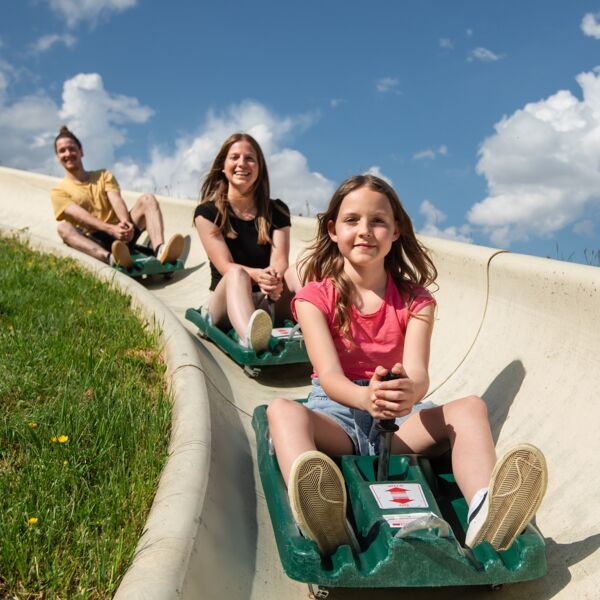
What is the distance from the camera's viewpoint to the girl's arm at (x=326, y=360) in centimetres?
224

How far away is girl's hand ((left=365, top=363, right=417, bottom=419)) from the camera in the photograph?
204 centimetres

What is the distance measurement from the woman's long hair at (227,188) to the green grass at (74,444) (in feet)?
3.06

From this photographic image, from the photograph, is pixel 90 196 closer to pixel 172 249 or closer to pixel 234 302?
pixel 172 249

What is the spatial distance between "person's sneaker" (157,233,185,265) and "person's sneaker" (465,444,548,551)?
4903 mm

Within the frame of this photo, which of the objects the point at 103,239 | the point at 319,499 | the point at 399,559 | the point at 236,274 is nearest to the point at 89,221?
the point at 103,239

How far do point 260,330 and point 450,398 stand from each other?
1054 millimetres

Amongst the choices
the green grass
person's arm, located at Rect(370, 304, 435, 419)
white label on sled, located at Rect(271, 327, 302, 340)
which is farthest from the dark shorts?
person's arm, located at Rect(370, 304, 435, 419)

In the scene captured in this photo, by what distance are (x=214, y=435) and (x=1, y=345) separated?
1395 mm

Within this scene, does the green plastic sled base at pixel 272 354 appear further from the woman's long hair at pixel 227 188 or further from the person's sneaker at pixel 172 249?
the person's sneaker at pixel 172 249

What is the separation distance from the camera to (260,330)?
12.4 feet

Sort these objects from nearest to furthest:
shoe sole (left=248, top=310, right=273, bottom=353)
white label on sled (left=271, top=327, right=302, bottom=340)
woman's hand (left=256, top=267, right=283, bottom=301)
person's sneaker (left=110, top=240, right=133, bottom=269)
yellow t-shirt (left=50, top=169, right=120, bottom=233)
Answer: shoe sole (left=248, top=310, right=273, bottom=353)
white label on sled (left=271, top=327, right=302, bottom=340)
woman's hand (left=256, top=267, right=283, bottom=301)
person's sneaker (left=110, top=240, right=133, bottom=269)
yellow t-shirt (left=50, top=169, right=120, bottom=233)

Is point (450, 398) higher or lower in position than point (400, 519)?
higher

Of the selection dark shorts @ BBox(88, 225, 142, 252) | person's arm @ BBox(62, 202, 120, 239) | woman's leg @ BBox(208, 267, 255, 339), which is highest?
person's arm @ BBox(62, 202, 120, 239)

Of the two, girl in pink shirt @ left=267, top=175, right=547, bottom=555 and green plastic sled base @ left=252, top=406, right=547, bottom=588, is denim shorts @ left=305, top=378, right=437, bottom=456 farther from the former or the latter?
green plastic sled base @ left=252, top=406, right=547, bottom=588
